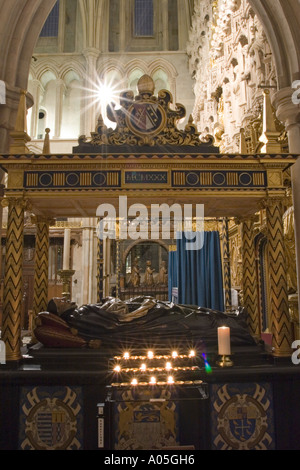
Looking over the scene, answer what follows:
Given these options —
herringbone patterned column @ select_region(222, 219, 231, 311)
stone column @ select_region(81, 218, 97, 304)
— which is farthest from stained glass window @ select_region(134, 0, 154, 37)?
herringbone patterned column @ select_region(222, 219, 231, 311)

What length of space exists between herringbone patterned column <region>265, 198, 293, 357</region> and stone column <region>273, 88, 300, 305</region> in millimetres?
893

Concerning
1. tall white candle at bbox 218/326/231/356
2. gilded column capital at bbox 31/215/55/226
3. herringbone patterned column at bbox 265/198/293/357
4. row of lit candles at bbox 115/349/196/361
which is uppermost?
gilded column capital at bbox 31/215/55/226

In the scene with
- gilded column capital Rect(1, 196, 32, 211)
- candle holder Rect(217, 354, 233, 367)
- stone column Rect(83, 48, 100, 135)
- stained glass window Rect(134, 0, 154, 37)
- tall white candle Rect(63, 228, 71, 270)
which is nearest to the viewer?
candle holder Rect(217, 354, 233, 367)

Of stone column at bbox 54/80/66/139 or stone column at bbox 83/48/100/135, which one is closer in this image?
stone column at bbox 83/48/100/135

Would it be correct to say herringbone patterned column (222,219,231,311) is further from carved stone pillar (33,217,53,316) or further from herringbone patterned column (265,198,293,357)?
carved stone pillar (33,217,53,316)

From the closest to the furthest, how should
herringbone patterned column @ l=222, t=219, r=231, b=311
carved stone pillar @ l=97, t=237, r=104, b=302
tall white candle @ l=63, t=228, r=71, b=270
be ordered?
1. herringbone patterned column @ l=222, t=219, r=231, b=311
2. carved stone pillar @ l=97, t=237, r=104, b=302
3. tall white candle @ l=63, t=228, r=71, b=270

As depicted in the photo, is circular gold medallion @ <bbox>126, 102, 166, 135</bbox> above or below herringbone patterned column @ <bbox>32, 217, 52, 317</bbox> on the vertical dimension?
above

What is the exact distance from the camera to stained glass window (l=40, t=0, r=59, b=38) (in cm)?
1627

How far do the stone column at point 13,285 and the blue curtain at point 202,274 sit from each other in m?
5.01

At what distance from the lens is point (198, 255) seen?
816 centimetres

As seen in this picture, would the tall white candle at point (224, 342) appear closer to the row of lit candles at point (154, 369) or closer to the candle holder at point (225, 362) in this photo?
the candle holder at point (225, 362)

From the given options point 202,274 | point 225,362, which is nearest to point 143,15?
point 202,274
